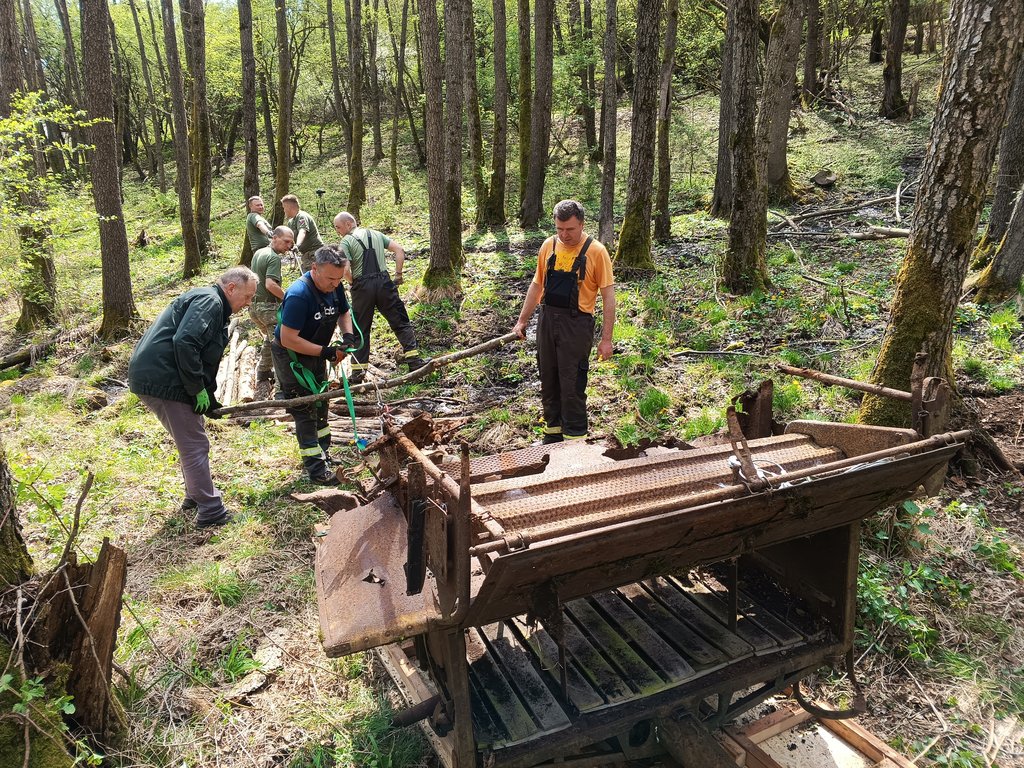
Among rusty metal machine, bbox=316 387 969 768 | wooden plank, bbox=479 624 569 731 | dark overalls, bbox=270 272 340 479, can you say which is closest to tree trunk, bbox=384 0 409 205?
dark overalls, bbox=270 272 340 479

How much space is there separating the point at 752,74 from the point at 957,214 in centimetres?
524

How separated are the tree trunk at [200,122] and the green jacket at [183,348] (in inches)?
481

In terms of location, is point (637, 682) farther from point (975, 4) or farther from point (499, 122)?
point (499, 122)

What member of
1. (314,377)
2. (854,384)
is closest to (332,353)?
(314,377)

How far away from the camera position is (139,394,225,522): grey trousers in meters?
5.32

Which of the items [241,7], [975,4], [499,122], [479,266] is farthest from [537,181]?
[975,4]

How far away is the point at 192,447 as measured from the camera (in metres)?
5.43

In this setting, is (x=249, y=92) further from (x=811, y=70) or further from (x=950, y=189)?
(x=811, y=70)

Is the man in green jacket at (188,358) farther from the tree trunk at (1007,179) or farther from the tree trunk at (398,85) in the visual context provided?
the tree trunk at (398,85)

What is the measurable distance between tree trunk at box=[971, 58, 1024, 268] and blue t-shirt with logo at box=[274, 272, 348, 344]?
26.4 feet

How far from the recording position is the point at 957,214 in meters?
4.68

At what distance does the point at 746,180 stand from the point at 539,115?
9285mm

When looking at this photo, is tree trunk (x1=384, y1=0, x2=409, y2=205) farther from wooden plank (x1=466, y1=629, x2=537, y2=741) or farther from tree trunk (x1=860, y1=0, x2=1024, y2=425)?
wooden plank (x1=466, y1=629, x2=537, y2=741)

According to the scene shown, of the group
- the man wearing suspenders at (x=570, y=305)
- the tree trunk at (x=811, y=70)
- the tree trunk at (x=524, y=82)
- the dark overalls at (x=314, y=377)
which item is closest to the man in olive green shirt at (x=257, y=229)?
the dark overalls at (x=314, y=377)
